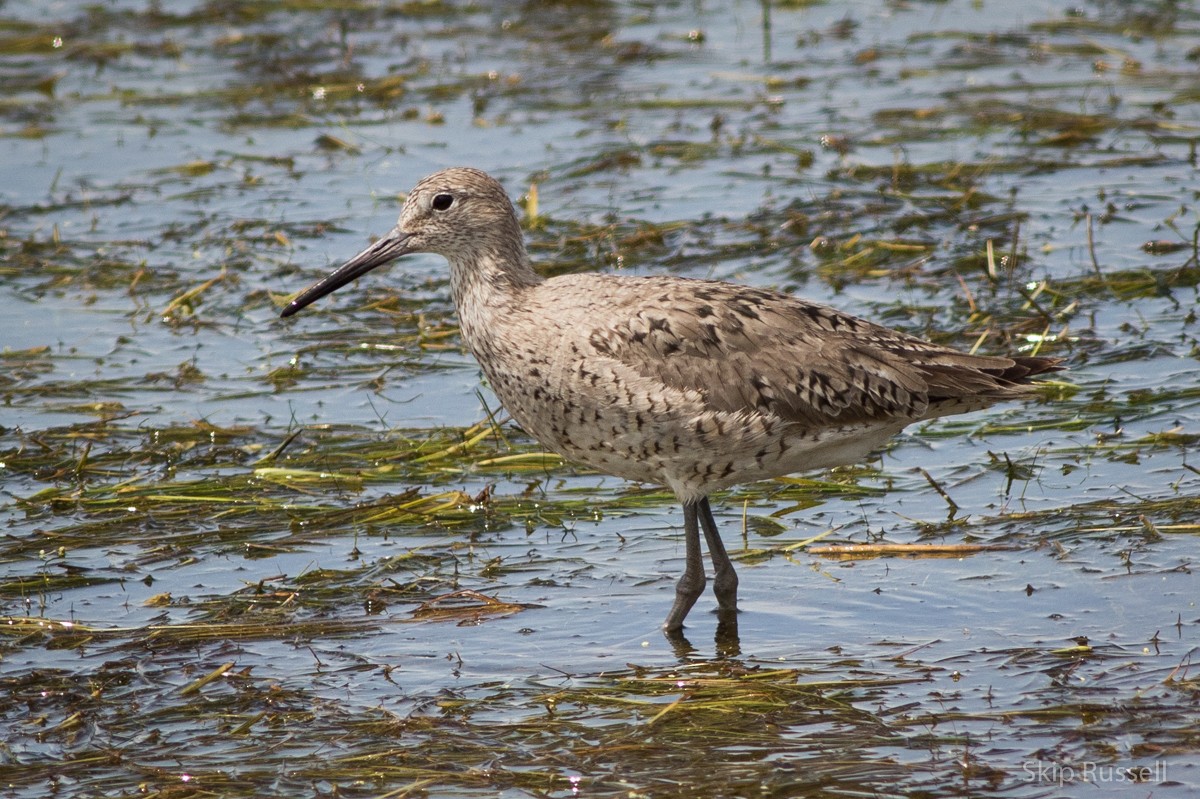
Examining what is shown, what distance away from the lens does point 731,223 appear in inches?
425

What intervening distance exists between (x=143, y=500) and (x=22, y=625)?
48.3 inches

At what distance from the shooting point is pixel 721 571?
21.8 feet

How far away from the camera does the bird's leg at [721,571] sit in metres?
6.64

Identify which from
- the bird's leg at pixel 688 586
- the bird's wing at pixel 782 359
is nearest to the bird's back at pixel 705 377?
the bird's wing at pixel 782 359

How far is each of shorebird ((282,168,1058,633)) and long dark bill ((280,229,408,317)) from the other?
254 millimetres

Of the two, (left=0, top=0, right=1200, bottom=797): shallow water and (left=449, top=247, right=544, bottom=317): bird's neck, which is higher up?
(left=449, top=247, right=544, bottom=317): bird's neck

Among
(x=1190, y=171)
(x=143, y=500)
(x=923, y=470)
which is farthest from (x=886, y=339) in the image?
(x=1190, y=171)

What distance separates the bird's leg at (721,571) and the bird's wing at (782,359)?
568mm

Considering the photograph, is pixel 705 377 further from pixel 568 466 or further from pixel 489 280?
pixel 568 466

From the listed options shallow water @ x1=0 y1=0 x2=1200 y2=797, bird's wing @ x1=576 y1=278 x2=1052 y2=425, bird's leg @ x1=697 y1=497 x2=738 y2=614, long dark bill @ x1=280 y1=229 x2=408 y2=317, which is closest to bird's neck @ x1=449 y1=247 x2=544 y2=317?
long dark bill @ x1=280 y1=229 x2=408 y2=317

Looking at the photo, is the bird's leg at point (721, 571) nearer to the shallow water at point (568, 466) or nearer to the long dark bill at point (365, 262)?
the shallow water at point (568, 466)

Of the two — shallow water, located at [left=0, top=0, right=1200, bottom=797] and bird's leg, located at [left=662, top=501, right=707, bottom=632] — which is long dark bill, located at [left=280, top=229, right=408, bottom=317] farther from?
bird's leg, located at [left=662, top=501, right=707, bottom=632]

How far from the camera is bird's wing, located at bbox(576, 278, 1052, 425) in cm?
633

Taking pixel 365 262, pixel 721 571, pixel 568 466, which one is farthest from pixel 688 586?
pixel 365 262
